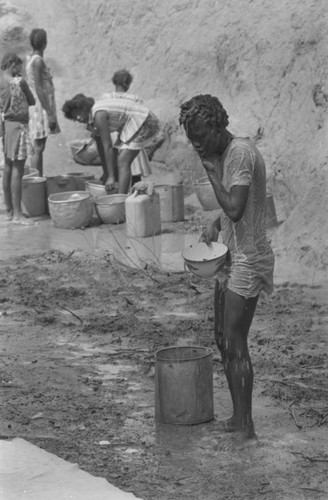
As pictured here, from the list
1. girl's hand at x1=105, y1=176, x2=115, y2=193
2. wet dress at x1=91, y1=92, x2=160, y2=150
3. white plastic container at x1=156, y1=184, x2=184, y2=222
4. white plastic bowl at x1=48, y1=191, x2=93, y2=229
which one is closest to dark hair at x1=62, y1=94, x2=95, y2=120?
wet dress at x1=91, y1=92, x2=160, y2=150

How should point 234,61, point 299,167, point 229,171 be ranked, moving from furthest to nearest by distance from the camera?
1. point 234,61
2. point 299,167
3. point 229,171

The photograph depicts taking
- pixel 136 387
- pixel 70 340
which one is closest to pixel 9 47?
pixel 70 340

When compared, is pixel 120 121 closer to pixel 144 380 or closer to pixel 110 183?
pixel 110 183

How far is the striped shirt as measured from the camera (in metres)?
10.8

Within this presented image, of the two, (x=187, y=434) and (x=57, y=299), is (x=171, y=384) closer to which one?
(x=187, y=434)

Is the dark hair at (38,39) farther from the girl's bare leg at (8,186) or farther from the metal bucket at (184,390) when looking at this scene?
the metal bucket at (184,390)

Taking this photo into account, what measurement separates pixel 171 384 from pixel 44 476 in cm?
103

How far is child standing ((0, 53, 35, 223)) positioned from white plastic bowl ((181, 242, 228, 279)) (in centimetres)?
561

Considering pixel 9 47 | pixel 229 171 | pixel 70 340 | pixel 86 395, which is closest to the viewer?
pixel 229 171

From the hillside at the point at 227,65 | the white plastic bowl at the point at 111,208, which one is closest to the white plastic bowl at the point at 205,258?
the hillside at the point at 227,65

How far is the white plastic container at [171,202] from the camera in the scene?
11000 millimetres

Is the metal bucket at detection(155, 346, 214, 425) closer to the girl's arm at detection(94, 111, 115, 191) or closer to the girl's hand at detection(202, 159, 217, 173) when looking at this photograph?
the girl's hand at detection(202, 159, 217, 173)

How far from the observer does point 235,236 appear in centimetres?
509

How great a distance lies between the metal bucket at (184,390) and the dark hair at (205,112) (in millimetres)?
1298
